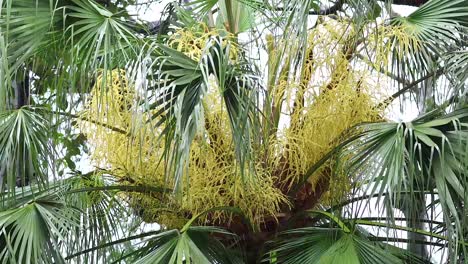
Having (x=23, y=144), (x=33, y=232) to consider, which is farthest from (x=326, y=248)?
(x=23, y=144)

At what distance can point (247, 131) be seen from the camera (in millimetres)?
2242

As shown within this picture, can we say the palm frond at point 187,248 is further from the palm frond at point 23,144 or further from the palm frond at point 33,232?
the palm frond at point 23,144

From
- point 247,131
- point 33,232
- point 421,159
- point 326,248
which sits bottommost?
point 326,248

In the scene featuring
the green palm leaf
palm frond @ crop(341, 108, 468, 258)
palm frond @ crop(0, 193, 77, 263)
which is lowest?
the green palm leaf

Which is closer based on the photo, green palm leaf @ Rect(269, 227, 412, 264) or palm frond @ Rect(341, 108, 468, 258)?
palm frond @ Rect(341, 108, 468, 258)

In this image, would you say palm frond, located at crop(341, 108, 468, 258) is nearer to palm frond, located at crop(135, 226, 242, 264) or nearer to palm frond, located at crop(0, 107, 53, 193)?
palm frond, located at crop(135, 226, 242, 264)

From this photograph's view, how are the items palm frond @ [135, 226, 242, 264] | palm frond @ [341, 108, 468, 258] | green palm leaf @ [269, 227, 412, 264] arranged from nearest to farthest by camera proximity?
palm frond @ [341, 108, 468, 258] < palm frond @ [135, 226, 242, 264] < green palm leaf @ [269, 227, 412, 264]

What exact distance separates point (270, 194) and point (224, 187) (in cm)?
16

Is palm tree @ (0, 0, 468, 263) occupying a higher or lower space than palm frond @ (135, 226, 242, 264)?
higher

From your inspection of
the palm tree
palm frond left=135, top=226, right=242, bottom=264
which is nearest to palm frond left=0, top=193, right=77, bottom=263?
the palm tree

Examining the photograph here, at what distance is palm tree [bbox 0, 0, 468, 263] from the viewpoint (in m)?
2.24

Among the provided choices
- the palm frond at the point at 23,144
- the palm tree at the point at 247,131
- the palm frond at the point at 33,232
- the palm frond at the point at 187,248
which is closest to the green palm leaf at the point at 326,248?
the palm tree at the point at 247,131

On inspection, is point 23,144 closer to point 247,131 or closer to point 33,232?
point 33,232

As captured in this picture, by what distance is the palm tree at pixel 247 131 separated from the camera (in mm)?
2242
